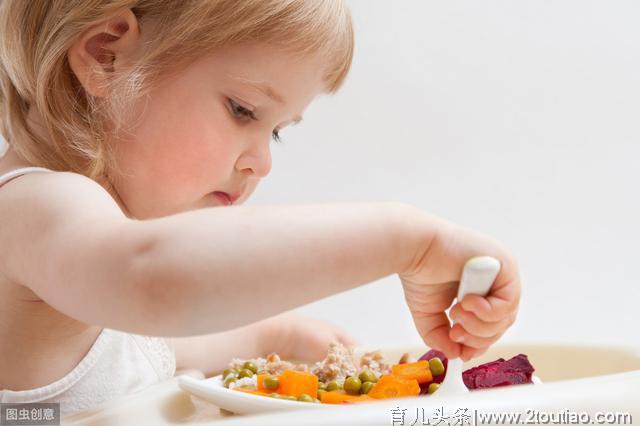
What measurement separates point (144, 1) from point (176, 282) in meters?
0.45

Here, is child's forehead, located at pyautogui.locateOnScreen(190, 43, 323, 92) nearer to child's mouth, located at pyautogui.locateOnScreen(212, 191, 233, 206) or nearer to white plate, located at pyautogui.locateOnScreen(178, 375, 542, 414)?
child's mouth, located at pyautogui.locateOnScreen(212, 191, 233, 206)

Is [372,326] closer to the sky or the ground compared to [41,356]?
closer to the sky

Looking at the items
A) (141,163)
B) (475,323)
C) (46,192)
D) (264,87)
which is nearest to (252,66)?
(264,87)

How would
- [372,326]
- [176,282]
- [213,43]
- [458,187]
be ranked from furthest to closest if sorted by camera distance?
[458,187]
[372,326]
[213,43]
[176,282]

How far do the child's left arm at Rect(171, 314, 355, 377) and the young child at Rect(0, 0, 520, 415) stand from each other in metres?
0.10

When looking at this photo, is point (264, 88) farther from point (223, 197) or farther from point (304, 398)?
point (304, 398)

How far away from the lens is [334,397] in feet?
2.63

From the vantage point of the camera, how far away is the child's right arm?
610mm

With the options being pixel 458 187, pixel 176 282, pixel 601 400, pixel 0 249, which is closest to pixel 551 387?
pixel 601 400

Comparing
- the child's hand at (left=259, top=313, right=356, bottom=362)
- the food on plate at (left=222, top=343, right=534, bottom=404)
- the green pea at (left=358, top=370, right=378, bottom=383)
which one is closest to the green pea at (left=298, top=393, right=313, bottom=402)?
the food on plate at (left=222, top=343, right=534, bottom=404)

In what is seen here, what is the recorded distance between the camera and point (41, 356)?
3.06 feet

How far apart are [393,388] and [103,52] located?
0.49 m

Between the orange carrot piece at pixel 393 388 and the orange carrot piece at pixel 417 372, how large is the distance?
14 millimetres

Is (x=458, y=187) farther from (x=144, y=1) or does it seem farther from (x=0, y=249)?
(x=0, y=249)
